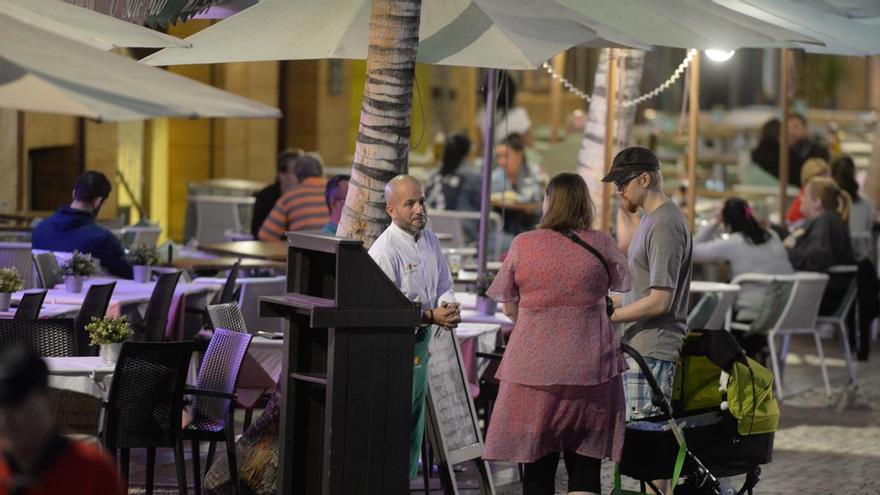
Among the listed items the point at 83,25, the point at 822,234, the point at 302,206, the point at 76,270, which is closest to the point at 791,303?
the point at 822,234

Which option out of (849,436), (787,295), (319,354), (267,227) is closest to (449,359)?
(319,354)

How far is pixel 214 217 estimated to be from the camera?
63.8 feet

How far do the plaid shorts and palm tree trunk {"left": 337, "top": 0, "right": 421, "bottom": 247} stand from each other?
1.72 metres

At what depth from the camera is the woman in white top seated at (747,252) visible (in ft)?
44.9

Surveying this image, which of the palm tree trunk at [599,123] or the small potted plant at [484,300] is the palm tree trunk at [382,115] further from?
the palm tree trunk at [599,123]

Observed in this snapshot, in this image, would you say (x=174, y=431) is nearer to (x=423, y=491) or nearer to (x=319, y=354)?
(x=319, y=354)

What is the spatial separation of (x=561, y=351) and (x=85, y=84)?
277 centimetres

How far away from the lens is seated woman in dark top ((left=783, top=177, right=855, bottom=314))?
15.4 metres

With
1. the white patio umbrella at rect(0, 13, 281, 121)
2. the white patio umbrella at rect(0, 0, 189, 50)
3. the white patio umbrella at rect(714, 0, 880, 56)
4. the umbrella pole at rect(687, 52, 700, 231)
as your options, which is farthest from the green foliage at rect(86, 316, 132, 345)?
the umbrella pole at rect(687, 52, 700, 231)

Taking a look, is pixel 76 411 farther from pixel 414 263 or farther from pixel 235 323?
pixel 235 323

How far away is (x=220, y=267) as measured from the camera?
13.3 m

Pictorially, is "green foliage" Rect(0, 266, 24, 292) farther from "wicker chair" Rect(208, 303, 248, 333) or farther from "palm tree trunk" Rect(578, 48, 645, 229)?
"palm tree trunk" Rect(578, 48, 645, 229)

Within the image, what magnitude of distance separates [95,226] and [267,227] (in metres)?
3.73

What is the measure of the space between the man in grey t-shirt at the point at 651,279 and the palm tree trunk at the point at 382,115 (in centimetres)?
140
